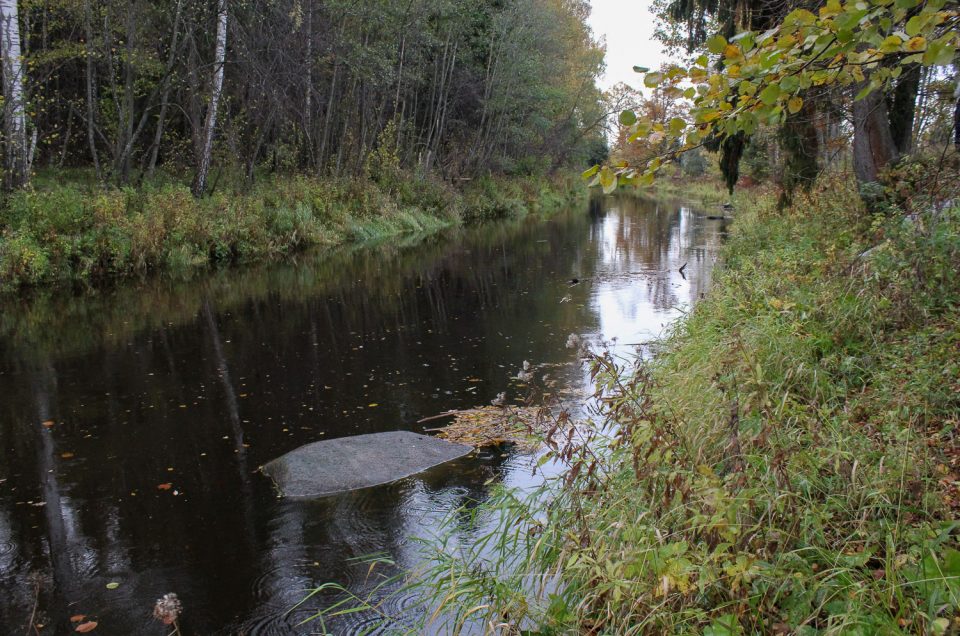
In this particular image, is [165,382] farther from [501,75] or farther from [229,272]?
[501,75]

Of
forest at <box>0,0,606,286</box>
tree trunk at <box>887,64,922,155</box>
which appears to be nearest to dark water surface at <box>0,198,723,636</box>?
forest at <box>0,0,606,286</box>

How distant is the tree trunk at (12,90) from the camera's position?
14.6 m

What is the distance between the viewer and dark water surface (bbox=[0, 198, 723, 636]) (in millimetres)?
4961

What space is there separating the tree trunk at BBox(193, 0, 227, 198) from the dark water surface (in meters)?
4.67

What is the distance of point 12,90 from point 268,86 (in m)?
7.14

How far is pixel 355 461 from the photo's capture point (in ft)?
21.7

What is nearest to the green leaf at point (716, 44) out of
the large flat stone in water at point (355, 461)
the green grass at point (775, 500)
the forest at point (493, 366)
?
the forest at point (493, 366)

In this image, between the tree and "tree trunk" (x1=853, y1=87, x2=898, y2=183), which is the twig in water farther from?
"tree trunk" (x1=853, y1=87, x2=898, y2=183)

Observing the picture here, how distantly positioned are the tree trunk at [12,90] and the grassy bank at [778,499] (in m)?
13.8

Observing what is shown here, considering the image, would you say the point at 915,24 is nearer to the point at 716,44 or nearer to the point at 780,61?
the point at 780,61

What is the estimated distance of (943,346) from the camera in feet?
16.9

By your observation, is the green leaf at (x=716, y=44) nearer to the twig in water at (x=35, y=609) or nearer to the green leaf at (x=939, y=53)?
the green leaf at (x=939, y=53)

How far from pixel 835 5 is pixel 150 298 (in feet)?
46.1

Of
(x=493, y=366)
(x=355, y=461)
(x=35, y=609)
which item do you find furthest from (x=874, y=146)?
(x=35, y=609)
